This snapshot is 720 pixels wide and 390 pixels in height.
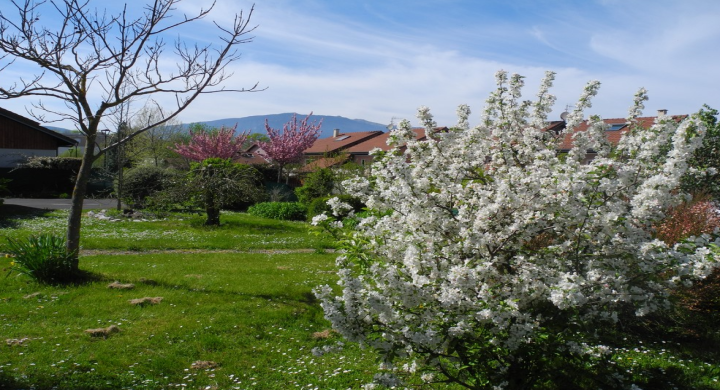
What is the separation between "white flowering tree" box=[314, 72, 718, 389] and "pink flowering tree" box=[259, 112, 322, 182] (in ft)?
92.3

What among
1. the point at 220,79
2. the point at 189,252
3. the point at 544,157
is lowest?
the point at 189,252

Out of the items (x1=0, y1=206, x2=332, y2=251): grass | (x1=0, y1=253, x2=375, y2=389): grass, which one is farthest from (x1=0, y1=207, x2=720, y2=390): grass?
(x1=0, y1=206, x2=332, y2=251): grass

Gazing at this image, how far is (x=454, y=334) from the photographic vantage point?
144 inches

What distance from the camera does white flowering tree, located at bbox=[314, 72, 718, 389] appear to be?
3779mm

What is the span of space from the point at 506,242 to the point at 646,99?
2499mm

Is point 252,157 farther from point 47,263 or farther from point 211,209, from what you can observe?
point 47,263

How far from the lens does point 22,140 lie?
31.5m

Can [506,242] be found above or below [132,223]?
above

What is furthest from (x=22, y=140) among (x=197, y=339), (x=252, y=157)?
(x=197, y=339)

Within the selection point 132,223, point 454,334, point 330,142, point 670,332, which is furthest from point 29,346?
point 330,142

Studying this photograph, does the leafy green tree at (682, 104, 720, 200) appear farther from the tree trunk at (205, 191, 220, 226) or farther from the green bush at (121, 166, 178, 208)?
the green bush at (121, 166, 178, 208)

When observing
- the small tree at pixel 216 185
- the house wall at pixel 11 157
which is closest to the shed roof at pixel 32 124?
the house wall at pixel 11 157

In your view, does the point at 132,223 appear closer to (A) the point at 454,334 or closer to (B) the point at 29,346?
(B) the point at 29,346

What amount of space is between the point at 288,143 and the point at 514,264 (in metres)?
29.5
